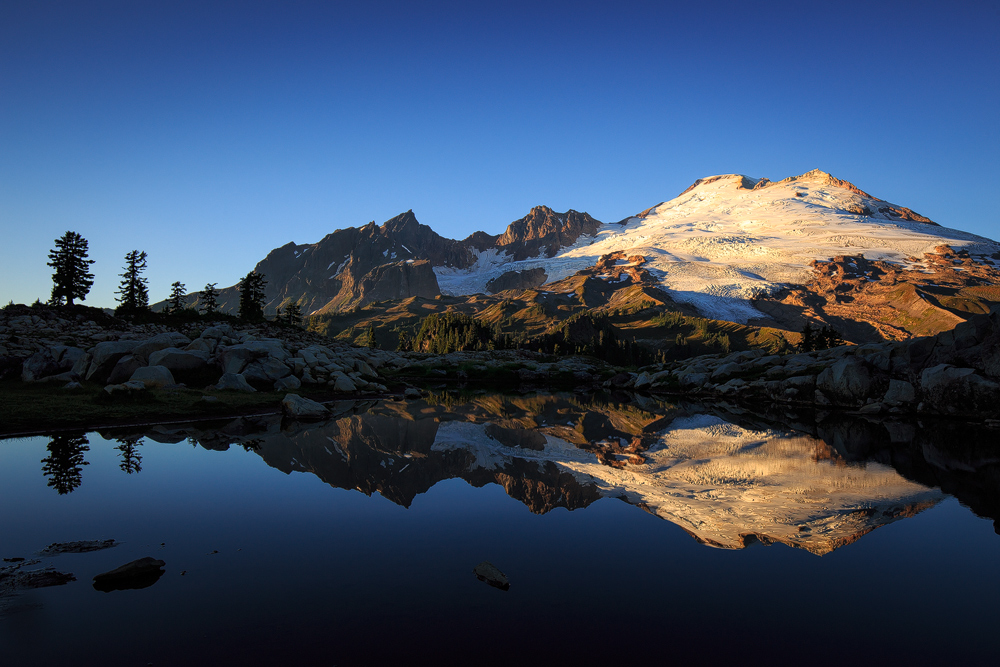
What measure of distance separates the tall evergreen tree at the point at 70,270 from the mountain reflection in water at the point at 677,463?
5120 centimetres

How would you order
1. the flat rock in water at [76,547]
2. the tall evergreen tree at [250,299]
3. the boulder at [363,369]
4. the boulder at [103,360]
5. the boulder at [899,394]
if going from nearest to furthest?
1. the flat rock in water at [76,547]
2. the boulder at [103,360]
3. the boulder at [899,394]
4. the boulder at [363,369]
5. the tall evergreen tree at [250,299]

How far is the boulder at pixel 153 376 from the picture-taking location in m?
41.1

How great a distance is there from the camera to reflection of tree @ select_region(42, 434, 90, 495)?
1956cm

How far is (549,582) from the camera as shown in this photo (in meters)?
12.0

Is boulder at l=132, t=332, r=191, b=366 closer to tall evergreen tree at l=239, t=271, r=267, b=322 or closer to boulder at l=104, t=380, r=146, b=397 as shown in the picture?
boulder at l=104, t=380, r=146, b=397

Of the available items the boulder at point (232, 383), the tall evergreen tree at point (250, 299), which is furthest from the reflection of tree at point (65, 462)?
the tall evergreen tree at point (250, 299)

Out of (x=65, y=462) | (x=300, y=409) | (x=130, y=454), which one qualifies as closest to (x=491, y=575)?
(x=65, y=462)

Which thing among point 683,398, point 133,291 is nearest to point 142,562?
point 683,398

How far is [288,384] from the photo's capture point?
51.0 meters

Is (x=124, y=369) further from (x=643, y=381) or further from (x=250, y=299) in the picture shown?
(x=643, y=381)

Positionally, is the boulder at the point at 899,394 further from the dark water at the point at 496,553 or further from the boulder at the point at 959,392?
the dark water at the point at 496,553

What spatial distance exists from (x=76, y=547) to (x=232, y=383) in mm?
34180

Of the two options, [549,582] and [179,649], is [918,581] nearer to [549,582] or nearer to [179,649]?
[549,582]

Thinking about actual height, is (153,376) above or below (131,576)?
above
